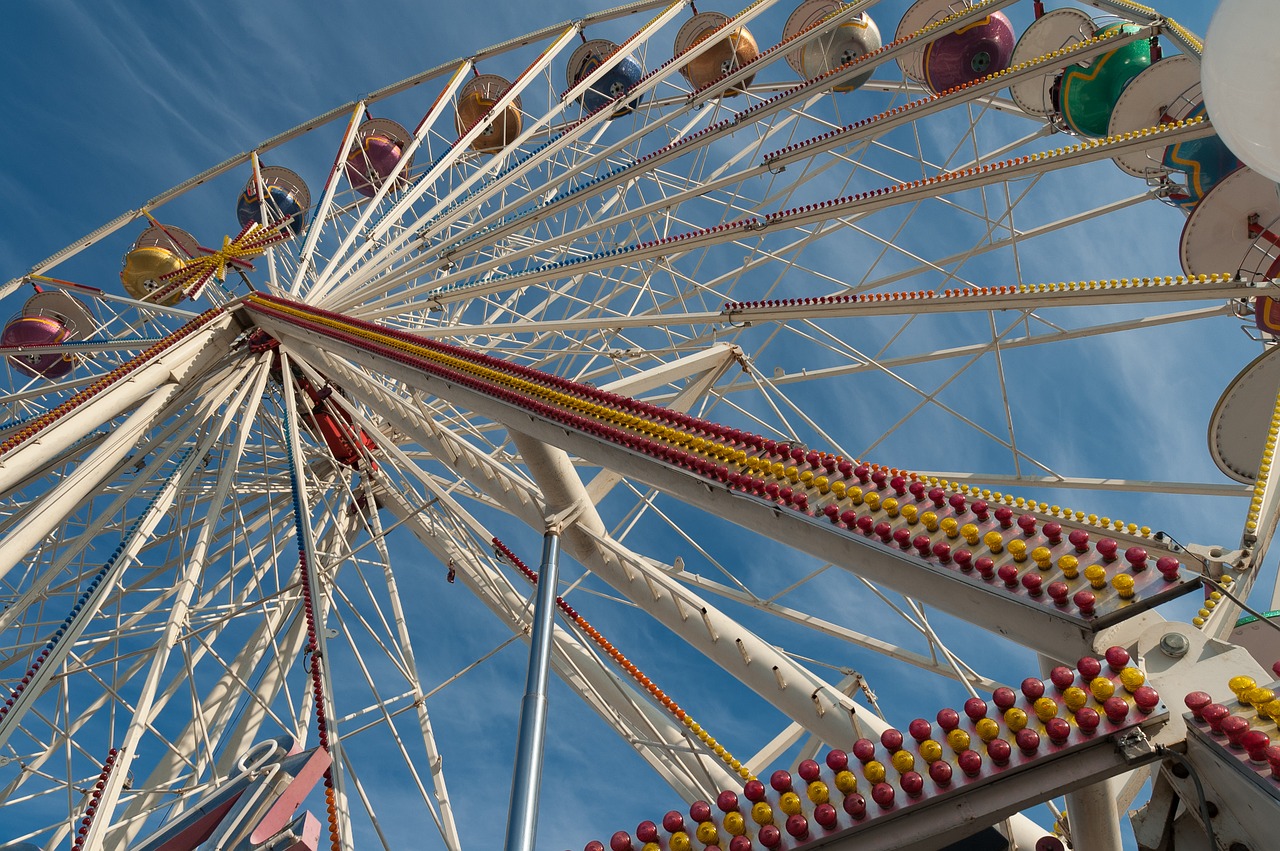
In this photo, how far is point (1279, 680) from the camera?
126 inches

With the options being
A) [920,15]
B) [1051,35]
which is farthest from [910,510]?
[920,15]

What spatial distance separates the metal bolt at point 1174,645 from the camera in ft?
11.3

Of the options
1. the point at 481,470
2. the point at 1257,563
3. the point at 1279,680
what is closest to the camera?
the point at 1279,680

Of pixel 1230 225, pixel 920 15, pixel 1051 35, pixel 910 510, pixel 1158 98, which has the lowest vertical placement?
pixel 1230 225

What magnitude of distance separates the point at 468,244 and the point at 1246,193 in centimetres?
970

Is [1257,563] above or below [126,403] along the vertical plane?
below

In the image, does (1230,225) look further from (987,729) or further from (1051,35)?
(987,729)

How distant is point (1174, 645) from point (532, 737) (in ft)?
10.1

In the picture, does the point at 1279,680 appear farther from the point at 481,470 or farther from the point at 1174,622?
the point at 481,470

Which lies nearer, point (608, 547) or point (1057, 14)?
point (608, 547)

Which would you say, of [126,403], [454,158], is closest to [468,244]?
[454,158]

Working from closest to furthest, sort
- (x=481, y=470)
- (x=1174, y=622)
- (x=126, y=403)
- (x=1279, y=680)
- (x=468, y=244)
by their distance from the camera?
1. (x=1279, y=680)
2. (x=1174, y=622)
3. (x=481, y=470)
4. (x=126, y=403)
5. (x=468, y=244)

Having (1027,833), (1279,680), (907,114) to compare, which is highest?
(907,114)

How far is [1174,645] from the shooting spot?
3.48 meters
